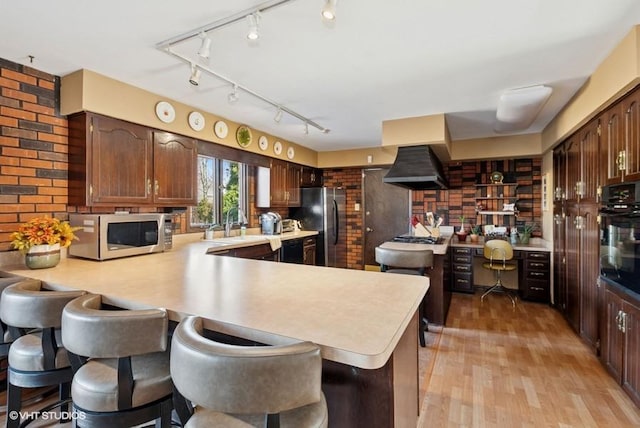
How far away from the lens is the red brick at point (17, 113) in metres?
2.26

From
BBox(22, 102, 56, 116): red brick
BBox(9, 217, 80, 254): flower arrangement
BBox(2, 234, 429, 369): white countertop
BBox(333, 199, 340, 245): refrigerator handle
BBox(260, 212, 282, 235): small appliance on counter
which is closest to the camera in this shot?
BBox(2, 234, 429, 369): white countertop

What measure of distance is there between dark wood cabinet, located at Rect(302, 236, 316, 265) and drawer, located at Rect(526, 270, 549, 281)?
3112mm

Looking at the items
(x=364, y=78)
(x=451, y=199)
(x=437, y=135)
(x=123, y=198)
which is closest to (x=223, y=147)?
(x=123, y=198)

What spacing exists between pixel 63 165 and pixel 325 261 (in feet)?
12.8

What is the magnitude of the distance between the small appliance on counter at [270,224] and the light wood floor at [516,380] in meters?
2.57

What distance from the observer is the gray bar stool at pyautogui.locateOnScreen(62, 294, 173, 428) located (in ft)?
3.70

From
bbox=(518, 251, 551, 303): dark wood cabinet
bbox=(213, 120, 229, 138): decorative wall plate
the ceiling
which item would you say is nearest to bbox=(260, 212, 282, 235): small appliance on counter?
bbox=(213, 120, 229, 138): decorative wall plate

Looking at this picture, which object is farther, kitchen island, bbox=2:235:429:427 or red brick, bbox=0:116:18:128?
red brick, bbox=0:116:18:128

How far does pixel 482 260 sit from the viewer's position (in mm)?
4977

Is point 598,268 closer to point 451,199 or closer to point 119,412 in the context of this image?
point 451,199

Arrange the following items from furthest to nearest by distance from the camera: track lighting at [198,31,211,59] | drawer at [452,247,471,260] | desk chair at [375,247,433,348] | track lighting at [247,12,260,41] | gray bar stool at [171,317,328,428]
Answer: drawer at [452,247,471,260], desk chair at [375,247,433,348], track lighting at [198,31,211,59], track lighting at [247,12,260,41], gray bar stool at [171,317,328,428]

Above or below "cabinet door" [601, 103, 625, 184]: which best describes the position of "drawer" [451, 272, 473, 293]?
below

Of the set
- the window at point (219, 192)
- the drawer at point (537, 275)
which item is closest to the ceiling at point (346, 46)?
the window at point (219, 192)

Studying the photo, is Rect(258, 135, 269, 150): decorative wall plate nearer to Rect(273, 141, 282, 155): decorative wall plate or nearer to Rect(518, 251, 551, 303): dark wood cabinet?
→ Rect(273, 141, 282, 155): decorative wall plate
